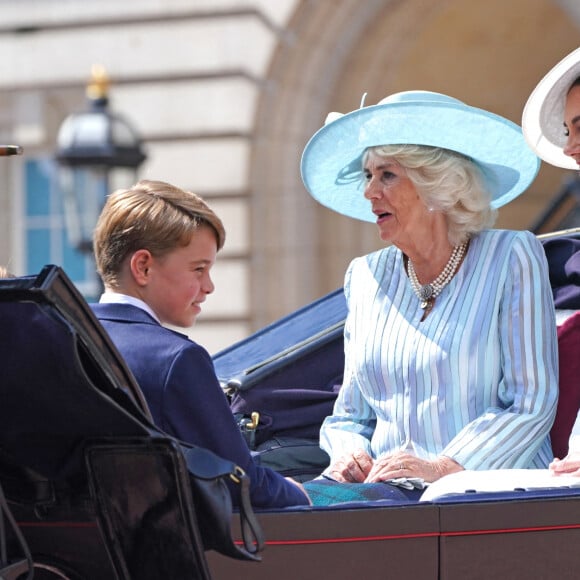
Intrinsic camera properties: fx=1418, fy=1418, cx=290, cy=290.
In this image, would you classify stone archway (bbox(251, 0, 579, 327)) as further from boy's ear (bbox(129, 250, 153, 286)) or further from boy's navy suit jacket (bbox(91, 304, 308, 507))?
boy's navy suit jacket (bbox(91, 304, 308, 507))

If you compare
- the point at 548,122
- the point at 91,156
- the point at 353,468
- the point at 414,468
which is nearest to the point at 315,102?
the point at 91,156

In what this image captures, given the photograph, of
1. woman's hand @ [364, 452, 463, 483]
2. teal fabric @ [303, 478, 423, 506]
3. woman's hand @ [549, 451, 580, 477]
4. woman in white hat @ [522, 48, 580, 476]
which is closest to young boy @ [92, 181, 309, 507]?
teal fabric @ [303, 478, 423, 506]

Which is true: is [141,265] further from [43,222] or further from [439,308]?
[43,222]

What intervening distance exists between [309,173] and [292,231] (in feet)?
18.3

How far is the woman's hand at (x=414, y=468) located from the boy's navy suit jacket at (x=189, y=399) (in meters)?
0.47

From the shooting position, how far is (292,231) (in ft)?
Result: 29.9

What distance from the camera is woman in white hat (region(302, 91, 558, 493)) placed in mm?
2961

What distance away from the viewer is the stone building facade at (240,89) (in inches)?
353

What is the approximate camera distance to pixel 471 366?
9.89 feet

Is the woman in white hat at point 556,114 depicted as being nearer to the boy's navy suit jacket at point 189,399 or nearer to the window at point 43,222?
the boy's navy suit jacket at point 189,399

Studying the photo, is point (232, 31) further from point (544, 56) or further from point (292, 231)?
point (544, 56)

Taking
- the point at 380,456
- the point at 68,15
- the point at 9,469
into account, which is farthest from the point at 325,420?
the point at 68,15

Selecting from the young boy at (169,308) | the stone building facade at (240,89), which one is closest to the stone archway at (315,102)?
the stone building facade at (240,89)

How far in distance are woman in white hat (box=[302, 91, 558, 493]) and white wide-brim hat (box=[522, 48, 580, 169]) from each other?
4cm
